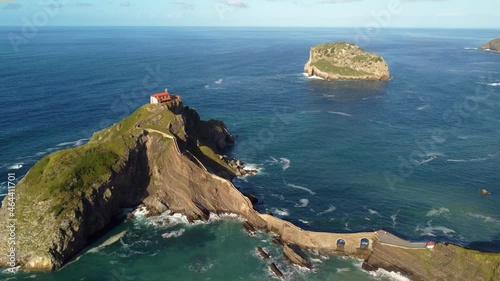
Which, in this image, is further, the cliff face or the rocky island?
the cliff face

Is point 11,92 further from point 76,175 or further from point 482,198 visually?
point 482,198

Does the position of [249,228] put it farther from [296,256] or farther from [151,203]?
[151,203]

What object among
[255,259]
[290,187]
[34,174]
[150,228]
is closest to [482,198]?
[290,187]

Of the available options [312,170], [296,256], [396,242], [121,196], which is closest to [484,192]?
[396,242]

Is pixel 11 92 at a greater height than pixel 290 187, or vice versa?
pixel 11 92

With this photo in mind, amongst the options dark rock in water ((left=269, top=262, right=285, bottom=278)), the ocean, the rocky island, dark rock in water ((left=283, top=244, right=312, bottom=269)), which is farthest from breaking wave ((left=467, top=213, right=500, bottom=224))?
dark rock in water ((left=269, top=262, right=285, bottom=278))

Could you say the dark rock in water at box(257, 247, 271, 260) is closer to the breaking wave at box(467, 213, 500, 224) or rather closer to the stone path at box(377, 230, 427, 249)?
the stone path at box(377, 230, 427, 249)

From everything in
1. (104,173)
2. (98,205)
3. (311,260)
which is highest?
(104,173)
